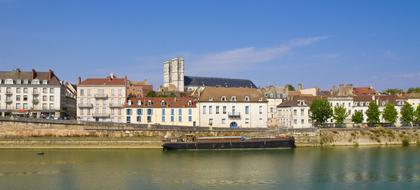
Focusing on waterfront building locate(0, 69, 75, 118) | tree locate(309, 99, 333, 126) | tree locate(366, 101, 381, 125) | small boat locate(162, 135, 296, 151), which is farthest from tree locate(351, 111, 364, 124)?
waterfront building locate(0, 69, 75, 118)

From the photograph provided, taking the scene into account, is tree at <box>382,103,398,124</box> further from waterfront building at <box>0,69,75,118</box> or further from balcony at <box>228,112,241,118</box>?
waterfront building at <box>0,69,75,118</box>

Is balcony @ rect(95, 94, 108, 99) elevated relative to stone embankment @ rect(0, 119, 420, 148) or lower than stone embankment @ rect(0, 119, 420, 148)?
elevated

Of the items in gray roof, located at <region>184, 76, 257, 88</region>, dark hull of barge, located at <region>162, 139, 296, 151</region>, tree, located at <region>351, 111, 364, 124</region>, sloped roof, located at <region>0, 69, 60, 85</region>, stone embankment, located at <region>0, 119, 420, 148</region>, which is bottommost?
dark hull of barge, located at <region>162, 139, 296, 151</region>

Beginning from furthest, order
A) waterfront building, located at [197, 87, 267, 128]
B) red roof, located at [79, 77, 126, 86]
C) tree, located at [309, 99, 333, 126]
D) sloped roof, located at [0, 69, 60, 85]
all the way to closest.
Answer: sloped roof, located at [0, 69, 60, 85]
red roof, located at [79, 77, 126, 86]
waterfront building, located at [197, 87, 267, 128]
tree, located at [309, 99, 333, 126]

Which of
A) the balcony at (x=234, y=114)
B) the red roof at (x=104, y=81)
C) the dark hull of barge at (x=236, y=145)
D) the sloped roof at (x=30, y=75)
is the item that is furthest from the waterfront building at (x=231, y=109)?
the sloped roof at (x=30, y=75)

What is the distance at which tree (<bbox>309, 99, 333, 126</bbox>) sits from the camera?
257 feet

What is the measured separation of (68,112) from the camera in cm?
9419

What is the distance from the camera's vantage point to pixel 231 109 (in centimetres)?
8112

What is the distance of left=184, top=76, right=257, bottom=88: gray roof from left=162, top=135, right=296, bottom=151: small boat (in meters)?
70.1

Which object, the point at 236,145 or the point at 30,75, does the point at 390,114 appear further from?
the point at 30,75

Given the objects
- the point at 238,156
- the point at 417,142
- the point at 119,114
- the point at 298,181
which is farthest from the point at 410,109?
the point at 298,181

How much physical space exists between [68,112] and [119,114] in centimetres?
1699

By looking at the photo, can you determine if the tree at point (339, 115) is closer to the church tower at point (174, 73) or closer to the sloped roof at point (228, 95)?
the sloped roof at point (228, 95)

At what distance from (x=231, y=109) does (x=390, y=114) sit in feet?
76.9
